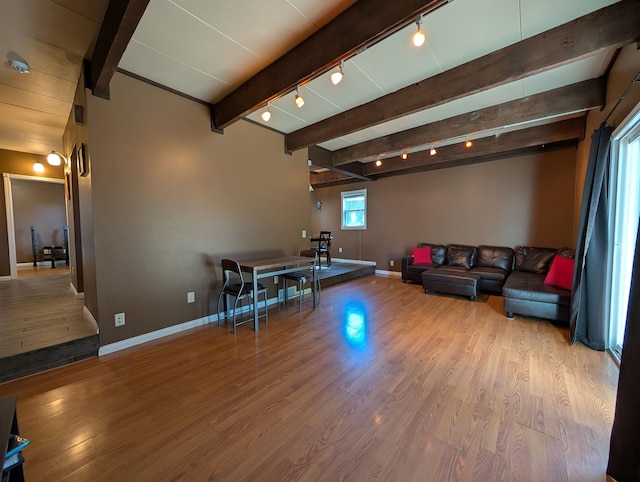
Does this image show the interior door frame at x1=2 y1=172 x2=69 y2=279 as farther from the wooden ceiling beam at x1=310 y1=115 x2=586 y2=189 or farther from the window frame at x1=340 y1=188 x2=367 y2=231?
the window frame at x1=340 y1=188 x2=367 y2=231

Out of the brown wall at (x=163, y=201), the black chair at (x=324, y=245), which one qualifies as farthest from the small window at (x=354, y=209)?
the brown wall at (x=163, y=201)

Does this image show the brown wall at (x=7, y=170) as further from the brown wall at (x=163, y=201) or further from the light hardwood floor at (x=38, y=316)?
the brown wall at (x=163, y=201)

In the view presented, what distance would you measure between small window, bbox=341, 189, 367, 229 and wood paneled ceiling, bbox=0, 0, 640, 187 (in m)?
3.58

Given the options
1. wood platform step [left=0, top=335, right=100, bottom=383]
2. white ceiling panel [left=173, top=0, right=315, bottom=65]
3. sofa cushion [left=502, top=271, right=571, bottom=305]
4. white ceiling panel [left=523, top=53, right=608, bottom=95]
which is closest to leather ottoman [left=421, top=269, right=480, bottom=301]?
sofa cushion [left=502, top=271, right=571, bottom=305]

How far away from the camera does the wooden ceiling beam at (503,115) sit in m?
2.95

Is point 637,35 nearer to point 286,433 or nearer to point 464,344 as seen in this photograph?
point 464,344

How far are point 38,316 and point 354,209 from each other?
21.4 ft

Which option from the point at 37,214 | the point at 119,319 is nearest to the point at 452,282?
the point at 119,319

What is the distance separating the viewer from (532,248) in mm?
4812

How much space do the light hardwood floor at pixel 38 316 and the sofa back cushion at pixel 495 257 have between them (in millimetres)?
6188

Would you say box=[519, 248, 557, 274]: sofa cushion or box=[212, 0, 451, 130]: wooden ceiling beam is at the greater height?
box=[212, 0, 451, 130]: wooden ceiling beam

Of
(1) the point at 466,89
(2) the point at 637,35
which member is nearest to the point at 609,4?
(2) the point at 637,35

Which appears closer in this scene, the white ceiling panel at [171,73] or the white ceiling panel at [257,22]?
the white ceiling panel at [257,22]

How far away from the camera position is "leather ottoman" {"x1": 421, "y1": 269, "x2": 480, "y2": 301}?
436 centimetres
